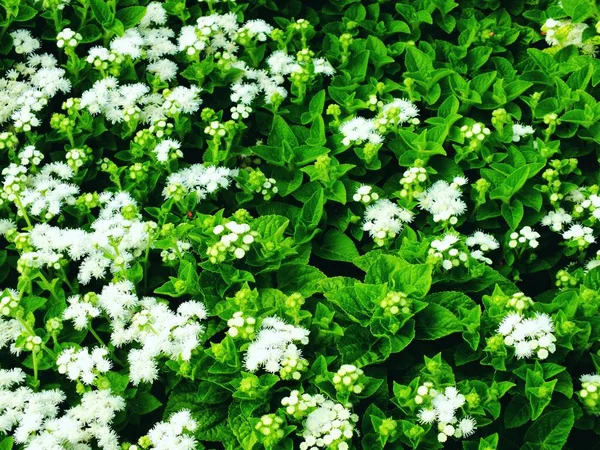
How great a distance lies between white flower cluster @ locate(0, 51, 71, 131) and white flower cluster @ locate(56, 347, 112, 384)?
5.14 ft

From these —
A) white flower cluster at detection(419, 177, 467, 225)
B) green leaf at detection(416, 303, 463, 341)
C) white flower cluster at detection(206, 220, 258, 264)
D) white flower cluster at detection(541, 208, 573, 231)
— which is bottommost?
white flower cluster at detection(541, 208, 573, 231)

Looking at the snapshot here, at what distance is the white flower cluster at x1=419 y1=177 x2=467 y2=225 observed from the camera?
389cm

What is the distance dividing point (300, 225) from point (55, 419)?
62.5 inches

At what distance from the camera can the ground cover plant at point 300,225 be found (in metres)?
3.13

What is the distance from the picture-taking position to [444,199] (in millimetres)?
3908

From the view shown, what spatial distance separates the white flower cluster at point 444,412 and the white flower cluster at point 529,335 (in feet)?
1.17

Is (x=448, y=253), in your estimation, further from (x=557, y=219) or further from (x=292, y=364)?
(x=292, y=364)

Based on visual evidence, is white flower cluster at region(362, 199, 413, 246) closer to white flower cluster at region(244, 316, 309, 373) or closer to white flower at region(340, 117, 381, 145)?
white flower at region(340, 117, 381, 145)

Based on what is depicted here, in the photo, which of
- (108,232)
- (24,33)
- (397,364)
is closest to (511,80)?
(397,364)

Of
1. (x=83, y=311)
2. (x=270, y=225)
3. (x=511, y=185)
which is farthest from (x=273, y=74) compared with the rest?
(x=83, y=311)

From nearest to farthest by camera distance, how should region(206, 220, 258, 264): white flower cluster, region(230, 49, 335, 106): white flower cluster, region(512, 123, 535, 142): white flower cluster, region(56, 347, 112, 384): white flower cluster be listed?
region(56, 347, 112, 384): white flower cluster, region(206, 220, 258, 264): white flower cluster, region(512, 123, 535, 142): white flower cluster, region(230, 49, 335, 106): white flower cluster

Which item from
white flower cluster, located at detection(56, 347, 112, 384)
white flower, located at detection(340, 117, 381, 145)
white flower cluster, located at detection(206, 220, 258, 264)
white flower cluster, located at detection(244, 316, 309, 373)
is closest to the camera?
white flower cluster, located at detection(244, 316, 309, 373)

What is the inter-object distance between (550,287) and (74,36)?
336cm

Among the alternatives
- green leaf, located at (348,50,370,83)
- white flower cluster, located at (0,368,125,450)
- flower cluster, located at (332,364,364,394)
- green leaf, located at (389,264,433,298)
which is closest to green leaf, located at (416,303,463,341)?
green leaf, located at (389,264,433,298)
